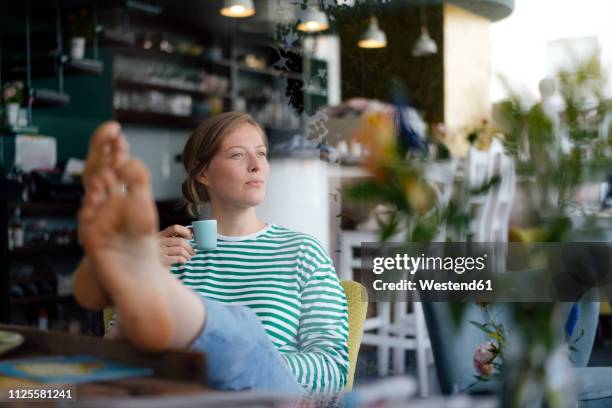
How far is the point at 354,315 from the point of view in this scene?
1712mm

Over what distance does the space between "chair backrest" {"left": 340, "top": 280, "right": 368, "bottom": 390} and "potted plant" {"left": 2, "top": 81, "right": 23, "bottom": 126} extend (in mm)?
3606

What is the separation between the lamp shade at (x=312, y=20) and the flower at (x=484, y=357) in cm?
124

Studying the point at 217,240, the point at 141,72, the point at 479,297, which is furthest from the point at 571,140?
the point at 141,72

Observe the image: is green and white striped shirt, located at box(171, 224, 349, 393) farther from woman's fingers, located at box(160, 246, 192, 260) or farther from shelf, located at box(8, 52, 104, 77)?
shelf, located at box(8, 52, 104, 77)

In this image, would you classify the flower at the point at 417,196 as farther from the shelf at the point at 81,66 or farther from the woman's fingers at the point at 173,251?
the shelf at the point at 81,66

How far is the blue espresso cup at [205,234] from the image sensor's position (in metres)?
1.56

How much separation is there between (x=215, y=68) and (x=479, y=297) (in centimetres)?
661

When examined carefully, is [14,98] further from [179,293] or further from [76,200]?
[179,293]

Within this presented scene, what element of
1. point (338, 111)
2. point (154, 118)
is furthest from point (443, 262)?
point (154, 118)

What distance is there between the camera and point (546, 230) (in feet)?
2.30

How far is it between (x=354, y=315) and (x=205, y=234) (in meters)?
0.39

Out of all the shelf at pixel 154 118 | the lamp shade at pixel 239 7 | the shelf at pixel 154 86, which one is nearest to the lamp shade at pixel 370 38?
the lamp shade at pixel 239 7

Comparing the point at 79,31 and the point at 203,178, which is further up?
the point at 79,31

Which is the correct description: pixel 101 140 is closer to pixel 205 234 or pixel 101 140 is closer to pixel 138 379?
pixel 138 379
